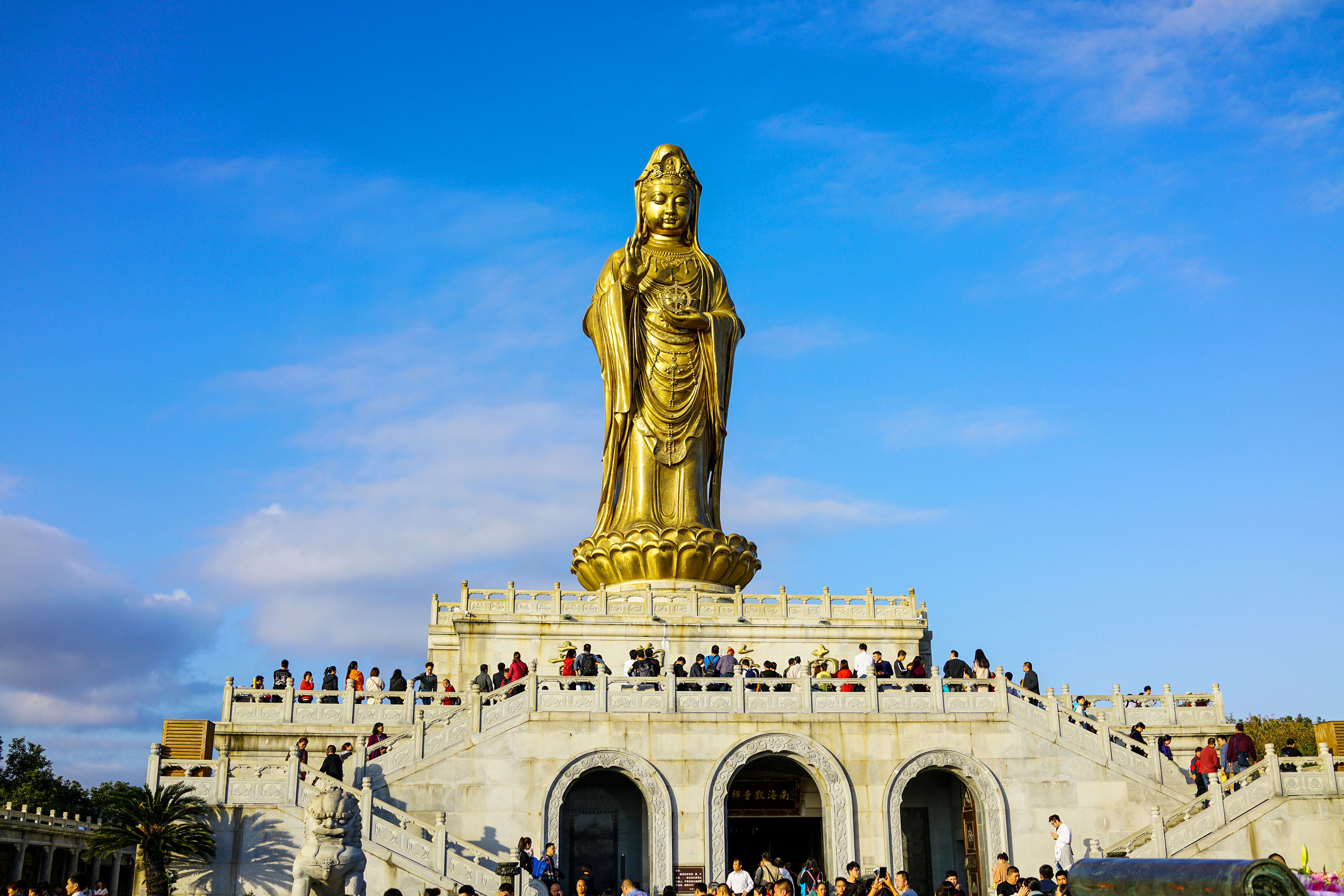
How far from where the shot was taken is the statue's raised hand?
32719 mm

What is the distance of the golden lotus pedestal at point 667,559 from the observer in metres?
29.8

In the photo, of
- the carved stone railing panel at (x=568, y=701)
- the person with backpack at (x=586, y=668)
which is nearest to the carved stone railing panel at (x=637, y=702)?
the carved stone railing panel at (x=568, y=701)

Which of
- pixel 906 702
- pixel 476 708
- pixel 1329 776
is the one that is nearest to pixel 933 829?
pixel 906 702

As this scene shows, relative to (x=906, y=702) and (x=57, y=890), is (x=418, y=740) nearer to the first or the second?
(x=57, y=890)

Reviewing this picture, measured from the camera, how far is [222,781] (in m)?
18.3

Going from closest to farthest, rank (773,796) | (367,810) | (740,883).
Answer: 1. (740,883)
2. (367,810)
3. (773,796)

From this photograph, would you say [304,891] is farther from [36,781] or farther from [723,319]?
[36,781]

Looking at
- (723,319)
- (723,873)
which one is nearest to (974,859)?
(723,873)

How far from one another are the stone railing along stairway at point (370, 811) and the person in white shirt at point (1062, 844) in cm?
795

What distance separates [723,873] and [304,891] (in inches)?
311

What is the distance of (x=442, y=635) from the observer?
87.7ft

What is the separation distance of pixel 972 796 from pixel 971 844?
0.78 metres

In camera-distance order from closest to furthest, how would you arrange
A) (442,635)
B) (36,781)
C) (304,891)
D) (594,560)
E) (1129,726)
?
(304,891), (1129,726), (442,635), (594,560), (36,781)

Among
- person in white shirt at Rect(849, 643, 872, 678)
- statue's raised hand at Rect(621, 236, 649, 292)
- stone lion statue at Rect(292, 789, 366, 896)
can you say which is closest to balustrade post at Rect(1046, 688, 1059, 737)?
person in white shirt at Rect(849, 643, 872, 678)
